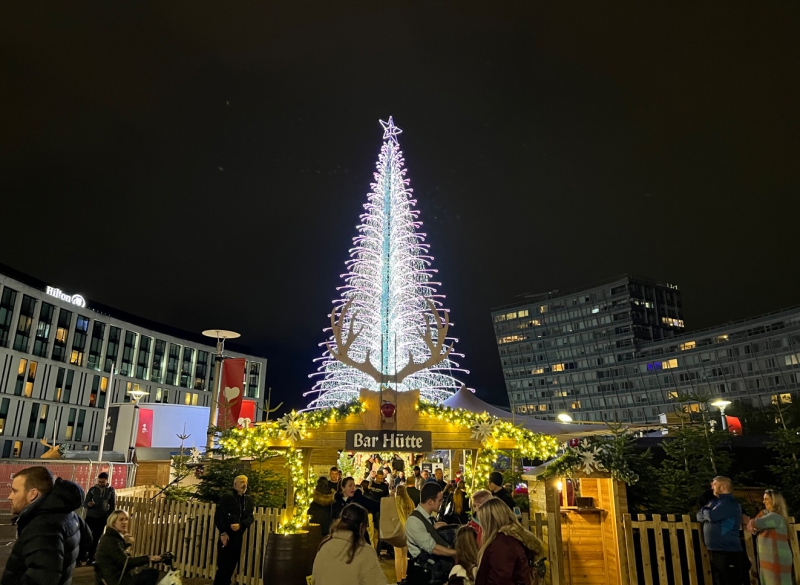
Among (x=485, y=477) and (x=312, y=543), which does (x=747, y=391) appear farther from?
(x=312, y=543)

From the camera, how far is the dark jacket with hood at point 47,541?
3.51 meters

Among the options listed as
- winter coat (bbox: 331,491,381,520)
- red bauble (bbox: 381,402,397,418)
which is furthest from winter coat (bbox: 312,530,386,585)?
red bauble (bbox: 381,402,397,418)

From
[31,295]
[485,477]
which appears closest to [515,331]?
[31,295]

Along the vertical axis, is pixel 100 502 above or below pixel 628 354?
below

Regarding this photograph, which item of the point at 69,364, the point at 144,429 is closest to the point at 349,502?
the point at 144,429

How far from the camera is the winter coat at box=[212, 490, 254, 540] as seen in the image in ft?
25.5

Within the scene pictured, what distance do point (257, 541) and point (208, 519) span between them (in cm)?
122

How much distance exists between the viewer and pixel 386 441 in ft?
35.4

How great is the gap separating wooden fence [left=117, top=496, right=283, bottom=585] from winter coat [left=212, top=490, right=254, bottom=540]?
395mm

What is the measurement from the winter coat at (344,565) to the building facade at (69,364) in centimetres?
5504

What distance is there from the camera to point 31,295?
55875mm

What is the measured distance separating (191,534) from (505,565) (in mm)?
7108

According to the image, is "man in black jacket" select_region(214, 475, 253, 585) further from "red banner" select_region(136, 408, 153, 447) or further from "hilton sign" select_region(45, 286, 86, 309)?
"hilton sign" select_region(45, 286, 86, 309)

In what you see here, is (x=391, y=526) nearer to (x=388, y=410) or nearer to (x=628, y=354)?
(x=388, y=410)
